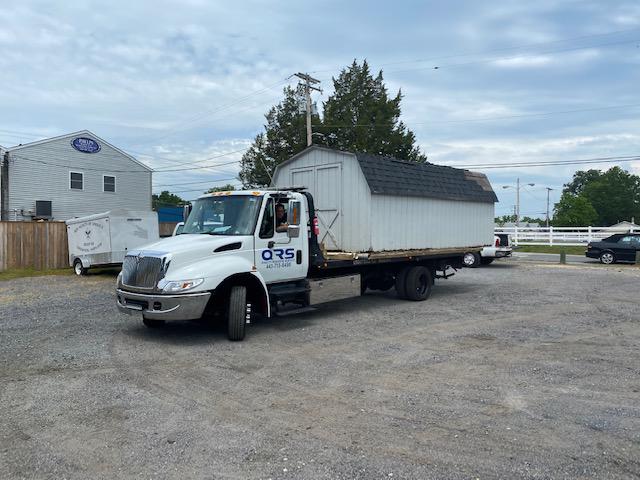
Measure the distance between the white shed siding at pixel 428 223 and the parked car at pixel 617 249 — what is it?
12.8 m

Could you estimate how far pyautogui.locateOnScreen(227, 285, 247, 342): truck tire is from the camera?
8156 millimetres

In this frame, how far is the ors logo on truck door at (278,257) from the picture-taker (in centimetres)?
884

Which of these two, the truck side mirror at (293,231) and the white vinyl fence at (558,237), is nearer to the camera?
the truck side mirror at (293,231)

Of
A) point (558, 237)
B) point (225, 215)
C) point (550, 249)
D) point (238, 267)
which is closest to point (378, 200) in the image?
point (225, 215)

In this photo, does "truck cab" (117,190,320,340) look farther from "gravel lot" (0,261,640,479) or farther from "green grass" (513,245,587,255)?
"green grass" (513,245,587,255)

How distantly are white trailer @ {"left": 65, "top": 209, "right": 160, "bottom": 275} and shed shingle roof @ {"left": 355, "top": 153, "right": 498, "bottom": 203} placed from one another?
9.85 metres

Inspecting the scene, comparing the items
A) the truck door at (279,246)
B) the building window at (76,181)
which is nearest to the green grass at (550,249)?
the truck door at (279,246)

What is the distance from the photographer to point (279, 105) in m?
44.7

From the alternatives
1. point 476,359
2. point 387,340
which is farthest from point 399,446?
point 387,340

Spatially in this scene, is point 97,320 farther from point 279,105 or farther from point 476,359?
point 279,105

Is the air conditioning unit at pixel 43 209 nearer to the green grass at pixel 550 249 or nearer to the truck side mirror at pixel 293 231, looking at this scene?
the truck side mirror at pixel 293 231

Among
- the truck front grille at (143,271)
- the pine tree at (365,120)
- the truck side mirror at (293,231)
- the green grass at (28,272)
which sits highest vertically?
the pine tree at (365,120)

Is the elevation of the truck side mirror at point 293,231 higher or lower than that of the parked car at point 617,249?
higher

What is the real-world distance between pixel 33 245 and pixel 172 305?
15.3 meters
